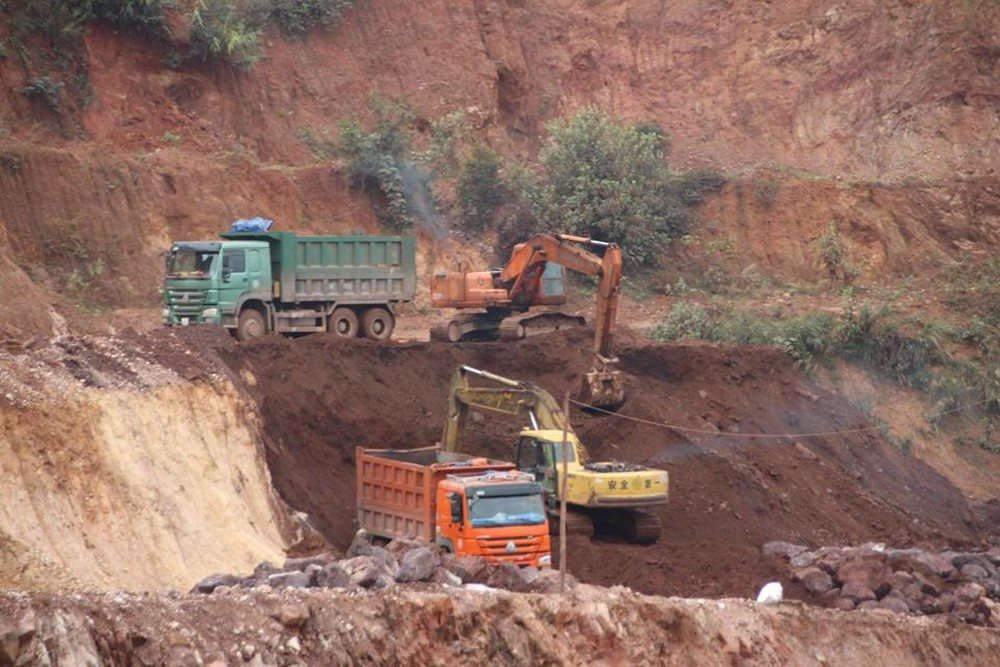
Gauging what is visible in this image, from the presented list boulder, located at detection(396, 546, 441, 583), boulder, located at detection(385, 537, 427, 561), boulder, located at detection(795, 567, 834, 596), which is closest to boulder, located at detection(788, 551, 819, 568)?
boulder, located at detection(795, 567, 834, 596)

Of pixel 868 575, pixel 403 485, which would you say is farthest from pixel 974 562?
pixel 403 485

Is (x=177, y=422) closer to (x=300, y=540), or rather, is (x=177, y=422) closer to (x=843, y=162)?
(x=300, y=540)

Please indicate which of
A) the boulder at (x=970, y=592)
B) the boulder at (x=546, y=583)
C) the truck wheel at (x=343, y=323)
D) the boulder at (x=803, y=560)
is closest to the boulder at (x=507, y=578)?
the boulder at (x=546, y=583)

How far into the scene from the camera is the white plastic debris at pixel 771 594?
2211 cm

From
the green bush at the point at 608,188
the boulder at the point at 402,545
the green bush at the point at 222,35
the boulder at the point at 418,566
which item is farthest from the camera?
the green bush at the point at 608,188

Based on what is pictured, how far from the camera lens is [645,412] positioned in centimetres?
3244

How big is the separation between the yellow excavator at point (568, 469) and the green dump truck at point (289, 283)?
685 centimetres

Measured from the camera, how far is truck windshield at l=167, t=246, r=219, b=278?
32.8m

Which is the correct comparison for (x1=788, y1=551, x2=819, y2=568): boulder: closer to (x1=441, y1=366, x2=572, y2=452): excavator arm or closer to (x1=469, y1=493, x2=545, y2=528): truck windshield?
(x1=441, y1=366, x2=572, y2=452): excavator arm

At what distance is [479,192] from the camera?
46.4 m

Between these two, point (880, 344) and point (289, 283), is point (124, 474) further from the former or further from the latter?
point (880, 344)

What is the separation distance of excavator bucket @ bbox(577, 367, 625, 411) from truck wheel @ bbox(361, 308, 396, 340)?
769 centimetres

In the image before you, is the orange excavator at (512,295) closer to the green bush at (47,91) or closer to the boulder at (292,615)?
the green bush at (47,91)

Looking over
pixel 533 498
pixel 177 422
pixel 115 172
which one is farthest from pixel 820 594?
pixel 115 172
